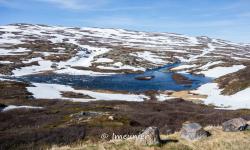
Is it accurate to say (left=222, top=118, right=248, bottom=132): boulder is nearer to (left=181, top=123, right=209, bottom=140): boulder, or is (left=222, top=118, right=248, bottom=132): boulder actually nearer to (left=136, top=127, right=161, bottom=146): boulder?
(left=181, top=123, right=209, bottom=140): boulder

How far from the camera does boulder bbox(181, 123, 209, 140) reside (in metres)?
16.4

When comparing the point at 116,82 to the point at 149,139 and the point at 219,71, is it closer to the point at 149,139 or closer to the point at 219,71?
the point at 219,71

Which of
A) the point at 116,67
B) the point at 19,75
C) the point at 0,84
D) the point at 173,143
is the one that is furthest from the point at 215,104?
the point at 116,67

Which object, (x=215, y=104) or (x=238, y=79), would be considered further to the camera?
(x=238, y=79)

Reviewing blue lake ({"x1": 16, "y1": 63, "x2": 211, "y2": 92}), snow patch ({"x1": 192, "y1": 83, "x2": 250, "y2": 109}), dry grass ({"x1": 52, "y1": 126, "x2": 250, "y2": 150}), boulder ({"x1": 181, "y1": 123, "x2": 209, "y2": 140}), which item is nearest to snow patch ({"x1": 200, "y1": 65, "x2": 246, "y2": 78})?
blue lake ({"x1": 16, "y1": 63, "x2": 211, "y2": 92})

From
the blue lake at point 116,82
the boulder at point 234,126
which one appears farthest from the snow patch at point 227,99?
the boulder at point 234,126

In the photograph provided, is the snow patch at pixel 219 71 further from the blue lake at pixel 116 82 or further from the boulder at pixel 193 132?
the boulder at pixel 193 132

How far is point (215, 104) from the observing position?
62562mm

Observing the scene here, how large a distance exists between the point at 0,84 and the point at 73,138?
5314 centimetres

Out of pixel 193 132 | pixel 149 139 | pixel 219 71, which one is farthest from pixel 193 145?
pixel 219 71

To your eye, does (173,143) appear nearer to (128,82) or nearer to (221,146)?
(221,146)

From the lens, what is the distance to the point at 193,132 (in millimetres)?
16438

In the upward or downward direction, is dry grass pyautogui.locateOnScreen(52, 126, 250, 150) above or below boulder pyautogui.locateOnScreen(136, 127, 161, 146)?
below

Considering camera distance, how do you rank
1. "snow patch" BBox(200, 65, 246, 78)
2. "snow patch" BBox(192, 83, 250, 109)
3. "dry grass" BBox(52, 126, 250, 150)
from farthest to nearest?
1. "snow patch" BBox(200, 65, 246, 78)
2. "snow patch" BBox(192, 83, 250, 109)
3. "dry grass" BBox(52, 126, 250, 150)
